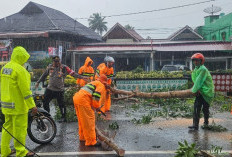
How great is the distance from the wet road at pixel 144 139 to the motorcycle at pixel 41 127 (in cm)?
15

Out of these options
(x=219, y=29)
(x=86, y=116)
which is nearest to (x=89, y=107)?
(x=86, y=116)

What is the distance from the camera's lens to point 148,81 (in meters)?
12.2

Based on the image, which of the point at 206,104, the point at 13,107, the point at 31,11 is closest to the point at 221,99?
the point at 206,104

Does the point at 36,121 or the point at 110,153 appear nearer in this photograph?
the point at 110,153

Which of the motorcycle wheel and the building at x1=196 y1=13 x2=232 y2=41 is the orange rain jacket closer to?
the motorcycle wheel

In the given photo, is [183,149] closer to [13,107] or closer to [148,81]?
[13,107]

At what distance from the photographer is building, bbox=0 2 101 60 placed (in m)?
22.3

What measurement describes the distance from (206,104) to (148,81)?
6.11 m

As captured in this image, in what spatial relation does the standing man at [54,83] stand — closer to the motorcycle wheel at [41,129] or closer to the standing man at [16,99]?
the motorcycle wheel at [41,129]

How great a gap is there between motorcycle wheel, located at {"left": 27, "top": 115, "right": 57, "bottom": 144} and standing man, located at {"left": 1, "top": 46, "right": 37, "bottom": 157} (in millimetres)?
723

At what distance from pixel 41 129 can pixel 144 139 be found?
2.27 metres

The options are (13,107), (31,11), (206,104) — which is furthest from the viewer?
(31,11)

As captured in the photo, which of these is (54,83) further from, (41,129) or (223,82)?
(223,82)

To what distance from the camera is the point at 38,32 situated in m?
21.8
